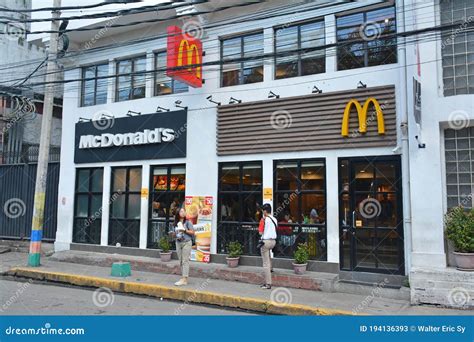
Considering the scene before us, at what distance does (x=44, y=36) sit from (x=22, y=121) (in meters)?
5.21

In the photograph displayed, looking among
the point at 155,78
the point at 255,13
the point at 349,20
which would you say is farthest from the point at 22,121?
the point at 349,20

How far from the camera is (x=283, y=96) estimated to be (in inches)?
455

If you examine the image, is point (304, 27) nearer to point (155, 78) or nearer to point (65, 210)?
point (155, 78)

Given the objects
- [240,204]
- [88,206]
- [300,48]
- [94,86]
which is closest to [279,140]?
[240,204]

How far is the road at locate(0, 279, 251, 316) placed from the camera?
7949mm

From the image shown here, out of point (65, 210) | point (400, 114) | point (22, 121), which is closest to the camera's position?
point (400, 114)

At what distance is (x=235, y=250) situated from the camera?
456 inches
